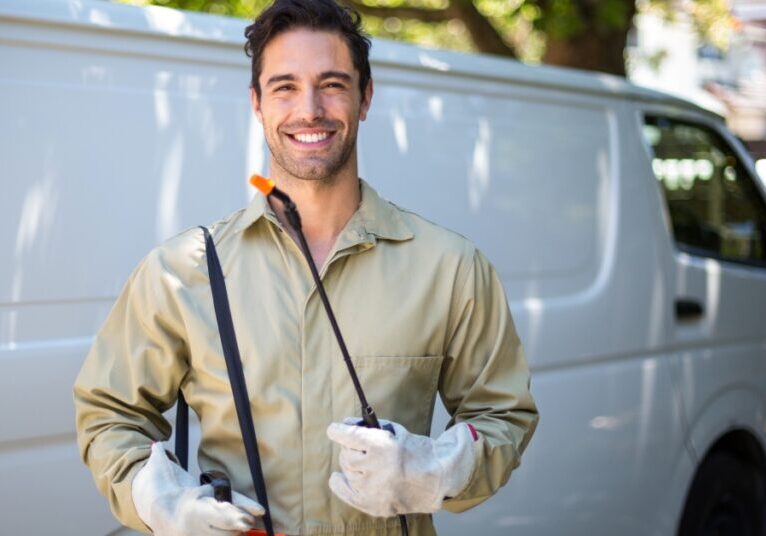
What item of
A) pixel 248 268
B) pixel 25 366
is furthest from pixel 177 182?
pixel 248 268

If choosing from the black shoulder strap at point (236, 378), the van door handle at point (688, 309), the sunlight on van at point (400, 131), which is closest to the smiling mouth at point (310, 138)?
the black shoulder strap at point (236, 378)

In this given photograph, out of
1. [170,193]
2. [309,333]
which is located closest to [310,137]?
[309,333]

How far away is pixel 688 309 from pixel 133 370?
9.11 feet

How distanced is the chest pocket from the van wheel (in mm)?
2619

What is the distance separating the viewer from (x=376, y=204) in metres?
2.28

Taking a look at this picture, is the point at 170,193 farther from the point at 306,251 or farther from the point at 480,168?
the point at 480,168

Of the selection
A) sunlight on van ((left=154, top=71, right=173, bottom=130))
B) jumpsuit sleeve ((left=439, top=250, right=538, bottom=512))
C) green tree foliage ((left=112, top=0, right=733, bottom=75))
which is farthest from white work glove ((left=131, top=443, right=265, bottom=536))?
green tree foliage ((left=112, top=0, right=733, bottom=75))

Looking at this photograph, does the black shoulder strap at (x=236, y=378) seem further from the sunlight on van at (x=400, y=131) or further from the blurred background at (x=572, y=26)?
the blurred background at (x=572, y=26)

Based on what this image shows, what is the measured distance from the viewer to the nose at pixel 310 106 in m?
2.15

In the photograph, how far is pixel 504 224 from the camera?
12.4 ft

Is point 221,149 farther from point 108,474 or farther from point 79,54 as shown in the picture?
point 108,474

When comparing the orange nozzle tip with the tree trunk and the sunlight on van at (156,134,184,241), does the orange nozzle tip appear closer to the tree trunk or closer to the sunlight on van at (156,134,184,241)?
the sunlight on van at (156,134,184,241)

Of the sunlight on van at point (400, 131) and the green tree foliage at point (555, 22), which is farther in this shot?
the green tree foliage at point (555, 22)

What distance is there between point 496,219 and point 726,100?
74.7ft
